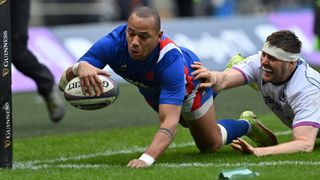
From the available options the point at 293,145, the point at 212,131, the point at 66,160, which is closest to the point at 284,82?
the point at 293,145

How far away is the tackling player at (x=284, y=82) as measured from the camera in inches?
306

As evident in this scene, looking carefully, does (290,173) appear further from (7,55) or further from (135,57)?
(7,55)

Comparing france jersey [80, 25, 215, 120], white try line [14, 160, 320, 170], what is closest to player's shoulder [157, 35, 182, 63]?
france jersey [80, 25, 215, 120]

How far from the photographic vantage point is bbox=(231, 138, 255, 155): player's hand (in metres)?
7.72

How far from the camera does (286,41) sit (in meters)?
7.86

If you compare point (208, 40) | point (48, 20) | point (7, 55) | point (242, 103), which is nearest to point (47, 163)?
point (7, 55)

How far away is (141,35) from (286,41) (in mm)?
1397

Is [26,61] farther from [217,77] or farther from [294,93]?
[294,93]

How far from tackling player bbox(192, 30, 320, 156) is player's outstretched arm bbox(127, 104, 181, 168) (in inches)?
24.1

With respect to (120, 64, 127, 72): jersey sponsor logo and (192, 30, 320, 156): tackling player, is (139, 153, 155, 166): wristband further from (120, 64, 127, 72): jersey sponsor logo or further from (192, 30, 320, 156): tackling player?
(192, 30, 320, 156): tackling player

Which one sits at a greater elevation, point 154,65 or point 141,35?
point 141,35

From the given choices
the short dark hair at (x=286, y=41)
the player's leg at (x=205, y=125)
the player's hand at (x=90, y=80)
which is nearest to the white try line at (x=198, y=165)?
the player's hand at (x=90, y=80)

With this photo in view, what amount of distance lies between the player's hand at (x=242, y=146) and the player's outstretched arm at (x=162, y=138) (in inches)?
30.2

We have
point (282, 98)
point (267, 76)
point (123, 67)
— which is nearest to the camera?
point (123, 67)
